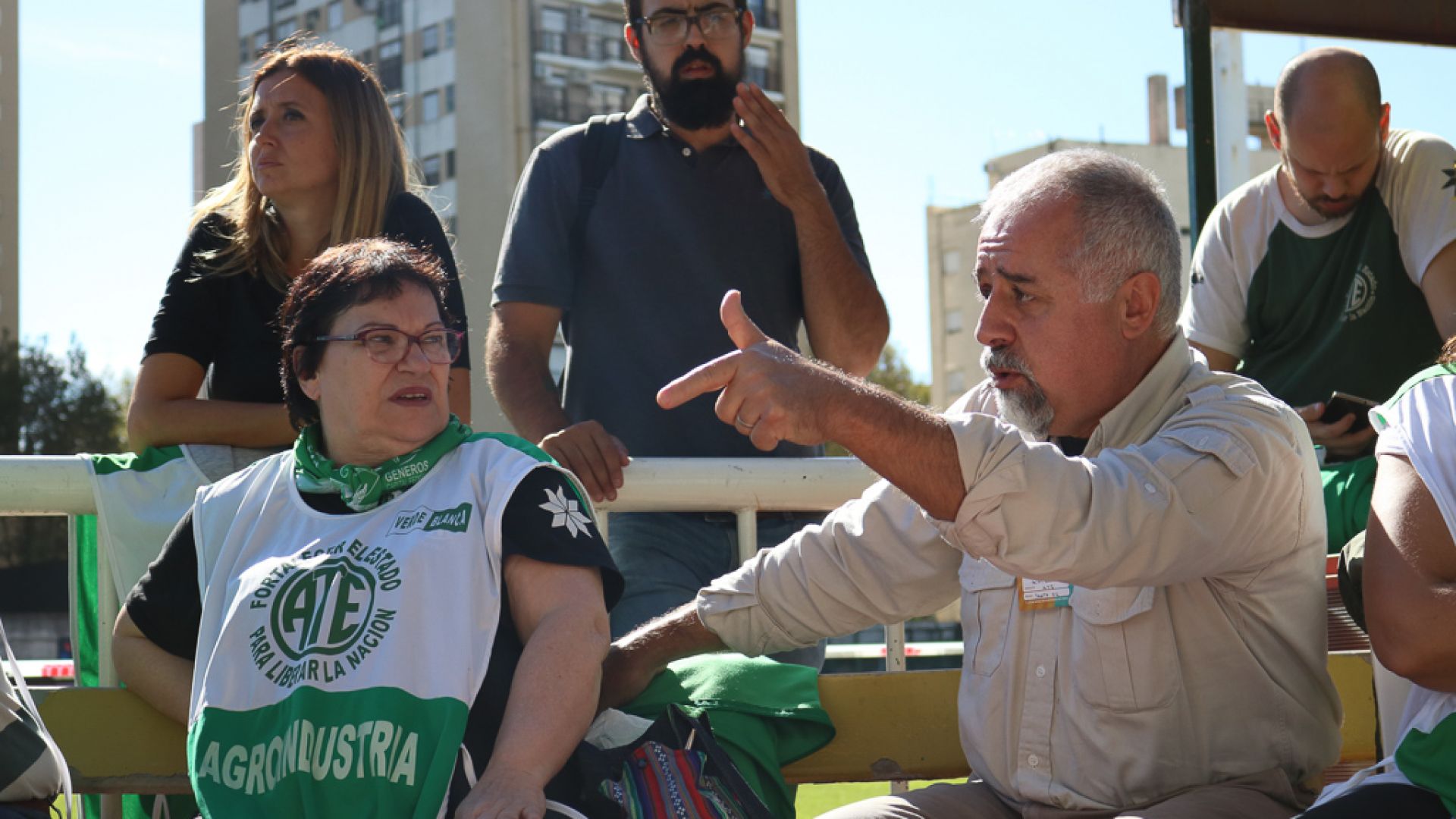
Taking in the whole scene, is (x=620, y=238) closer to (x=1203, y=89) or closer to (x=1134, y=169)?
(x=1134, y=169)

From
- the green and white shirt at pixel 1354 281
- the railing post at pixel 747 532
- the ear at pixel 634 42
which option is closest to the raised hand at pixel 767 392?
the railing post at pixel 747 532

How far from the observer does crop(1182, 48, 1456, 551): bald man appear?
4.16 metres

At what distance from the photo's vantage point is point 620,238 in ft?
13.6

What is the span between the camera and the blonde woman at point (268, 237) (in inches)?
151

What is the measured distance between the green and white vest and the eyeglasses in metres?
1.47

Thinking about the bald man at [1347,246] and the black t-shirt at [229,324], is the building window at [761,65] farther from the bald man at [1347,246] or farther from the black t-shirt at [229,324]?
the black t-shirt at [229,324]

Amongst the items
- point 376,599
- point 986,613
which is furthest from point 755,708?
point 376,599

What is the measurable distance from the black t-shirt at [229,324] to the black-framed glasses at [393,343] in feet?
2.00

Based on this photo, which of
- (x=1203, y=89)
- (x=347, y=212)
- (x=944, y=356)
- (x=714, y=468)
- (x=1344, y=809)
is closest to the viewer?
(x=1344, y=809)

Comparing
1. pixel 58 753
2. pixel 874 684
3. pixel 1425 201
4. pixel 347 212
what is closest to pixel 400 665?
pixel 58 753

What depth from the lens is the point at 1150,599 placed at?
8.91ft

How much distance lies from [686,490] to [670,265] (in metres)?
0.66

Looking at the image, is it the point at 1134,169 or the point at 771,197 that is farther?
the point at 771,197

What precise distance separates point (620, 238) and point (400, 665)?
61.6 inches
